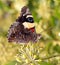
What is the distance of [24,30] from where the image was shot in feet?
6.41

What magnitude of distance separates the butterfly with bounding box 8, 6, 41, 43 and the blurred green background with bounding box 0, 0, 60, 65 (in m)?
0.05

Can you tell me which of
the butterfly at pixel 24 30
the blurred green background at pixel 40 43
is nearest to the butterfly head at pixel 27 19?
the butterfly at pixel 24 30

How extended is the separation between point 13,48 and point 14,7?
131cm

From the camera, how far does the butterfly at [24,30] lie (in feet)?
6.30

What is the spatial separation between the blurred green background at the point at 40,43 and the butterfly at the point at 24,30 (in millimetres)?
47

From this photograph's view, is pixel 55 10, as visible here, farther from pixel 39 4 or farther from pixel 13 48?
pixel 13 48

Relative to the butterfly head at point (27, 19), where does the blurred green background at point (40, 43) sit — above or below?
below

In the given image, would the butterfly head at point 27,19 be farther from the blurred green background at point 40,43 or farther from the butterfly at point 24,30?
the blurred green background at point 40,43

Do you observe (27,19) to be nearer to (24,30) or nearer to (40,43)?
(24,30)

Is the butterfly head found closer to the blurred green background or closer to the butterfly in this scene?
the butterfly

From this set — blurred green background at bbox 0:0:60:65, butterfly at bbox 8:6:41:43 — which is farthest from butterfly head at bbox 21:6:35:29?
blurred green background at bbox 0:0:60:65

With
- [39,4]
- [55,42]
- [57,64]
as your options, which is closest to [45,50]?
[55,42]

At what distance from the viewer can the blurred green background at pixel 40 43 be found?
183cm

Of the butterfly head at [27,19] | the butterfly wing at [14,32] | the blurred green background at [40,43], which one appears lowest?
the blurred green background at [40,43]
